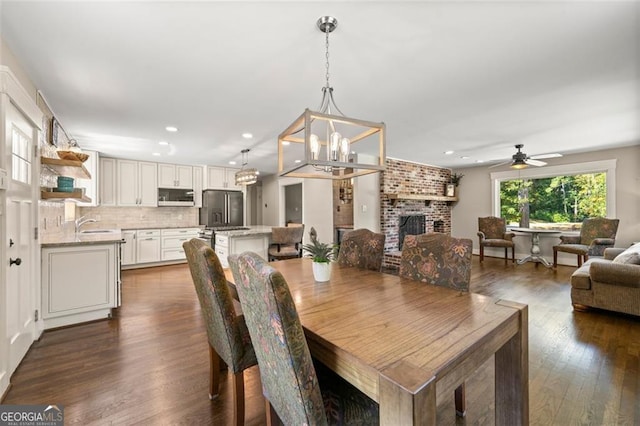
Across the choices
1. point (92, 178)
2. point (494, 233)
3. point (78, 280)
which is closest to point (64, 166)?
point (78, 280)

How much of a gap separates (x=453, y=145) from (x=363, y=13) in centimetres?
372

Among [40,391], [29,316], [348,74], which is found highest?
[348,74]

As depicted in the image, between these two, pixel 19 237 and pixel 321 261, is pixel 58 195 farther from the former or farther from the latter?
pixel 321 261

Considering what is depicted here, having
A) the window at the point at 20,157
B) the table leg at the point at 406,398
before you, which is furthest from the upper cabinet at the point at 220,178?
the table leg at the point at 406,398

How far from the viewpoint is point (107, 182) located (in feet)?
17.7

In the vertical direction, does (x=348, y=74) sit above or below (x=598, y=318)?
above

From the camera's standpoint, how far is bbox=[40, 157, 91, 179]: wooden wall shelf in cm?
258

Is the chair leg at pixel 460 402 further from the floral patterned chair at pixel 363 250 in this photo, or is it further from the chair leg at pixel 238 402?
the chair leg at pixel 238 402

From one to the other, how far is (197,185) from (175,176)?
49 cm

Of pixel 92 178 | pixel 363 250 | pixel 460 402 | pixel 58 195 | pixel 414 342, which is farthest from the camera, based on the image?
pixel 92 178

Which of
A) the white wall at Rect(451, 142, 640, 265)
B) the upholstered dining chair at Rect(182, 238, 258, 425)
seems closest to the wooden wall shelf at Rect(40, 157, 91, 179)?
the upholstered dining chair at Rect(182, 238, 258, 425)

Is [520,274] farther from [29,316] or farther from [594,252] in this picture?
[29,316]

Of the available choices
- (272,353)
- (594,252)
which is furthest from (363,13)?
(594,252)

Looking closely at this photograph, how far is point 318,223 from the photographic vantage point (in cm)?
630
